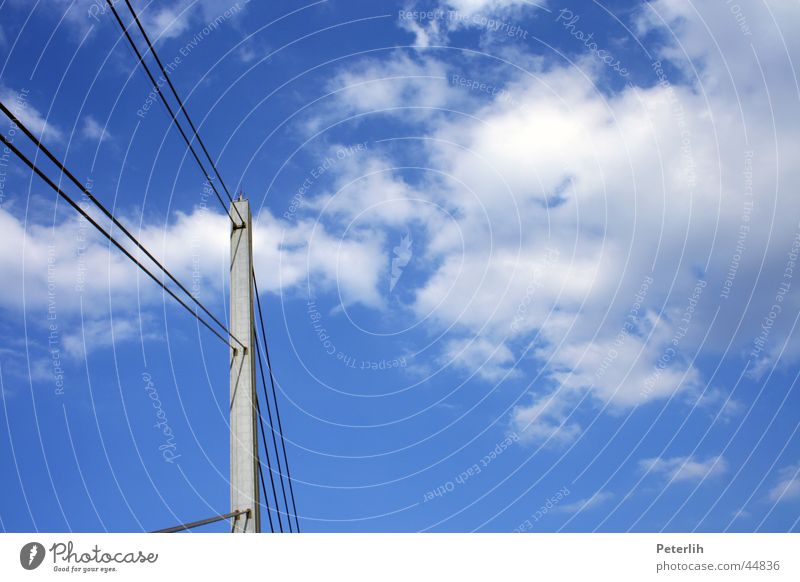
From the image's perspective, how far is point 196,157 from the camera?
12703mm

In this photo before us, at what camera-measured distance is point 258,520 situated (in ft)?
43.1

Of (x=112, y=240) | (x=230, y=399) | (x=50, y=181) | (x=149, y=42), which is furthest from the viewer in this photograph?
(x=230, y=399)
